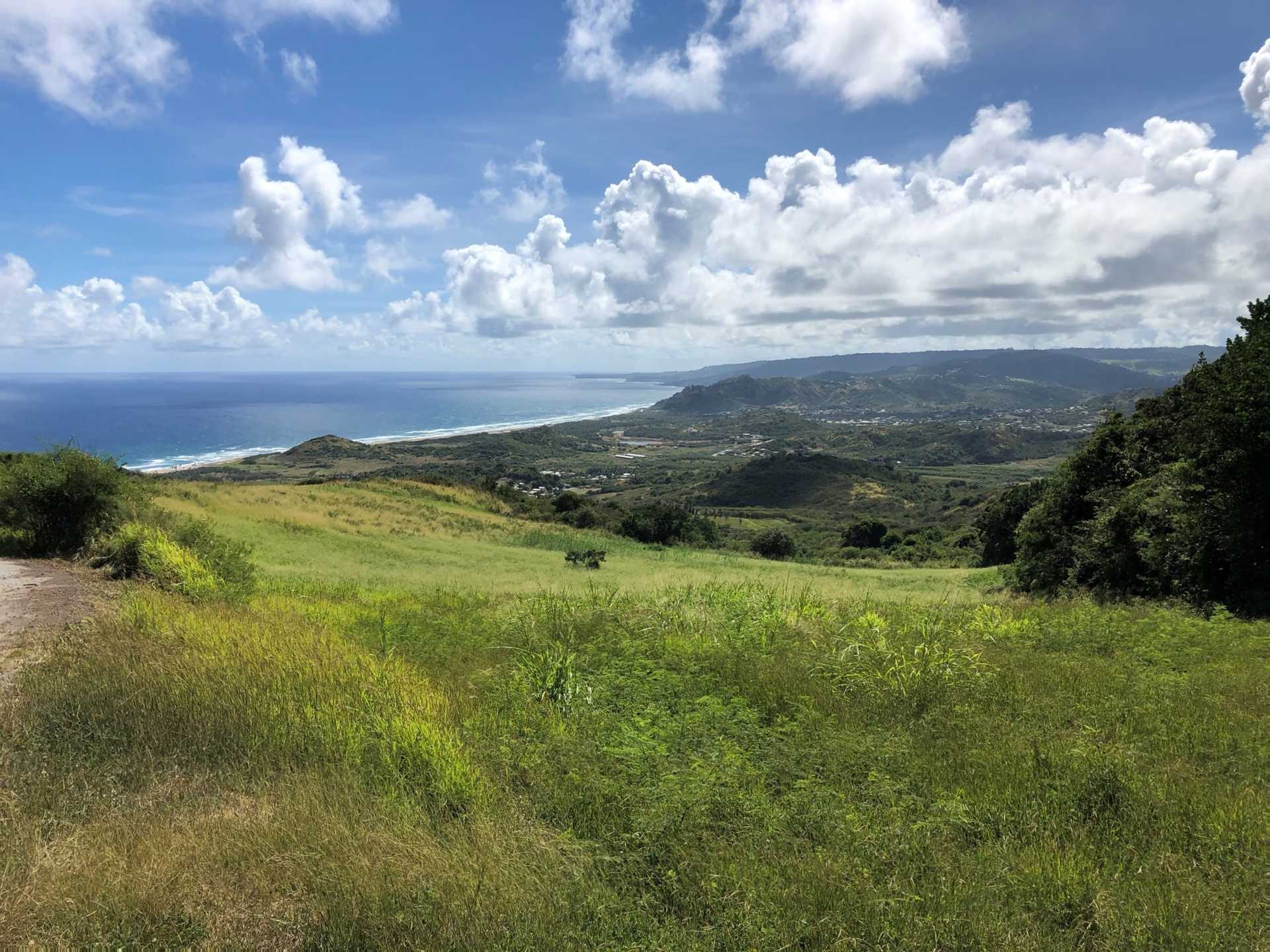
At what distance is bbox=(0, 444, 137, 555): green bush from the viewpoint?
12930mm

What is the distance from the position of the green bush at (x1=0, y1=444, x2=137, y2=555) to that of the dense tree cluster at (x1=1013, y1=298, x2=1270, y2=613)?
22680 millimetres

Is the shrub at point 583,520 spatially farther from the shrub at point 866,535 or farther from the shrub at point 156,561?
the shrub at point 156,561

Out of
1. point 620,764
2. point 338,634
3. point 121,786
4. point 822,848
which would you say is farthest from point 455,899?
point 338,634

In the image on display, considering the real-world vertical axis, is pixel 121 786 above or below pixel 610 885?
above

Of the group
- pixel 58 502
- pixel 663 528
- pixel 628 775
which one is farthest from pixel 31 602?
pixel 663 528

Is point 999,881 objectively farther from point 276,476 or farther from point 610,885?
point 276,476

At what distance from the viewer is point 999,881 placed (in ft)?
10.8

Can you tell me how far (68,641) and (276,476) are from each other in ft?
408

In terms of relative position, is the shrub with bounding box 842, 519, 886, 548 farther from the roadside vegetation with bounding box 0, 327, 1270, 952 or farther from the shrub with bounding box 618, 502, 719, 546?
the roadside vegetation with bounding box 0, 327, 1270, 952

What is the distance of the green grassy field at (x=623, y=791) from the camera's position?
9.91 feet

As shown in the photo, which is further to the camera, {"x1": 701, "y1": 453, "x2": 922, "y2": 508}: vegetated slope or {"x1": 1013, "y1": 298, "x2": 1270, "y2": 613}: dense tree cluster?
{"x1": 701, "y1": 453, "x2": 922, "y2": 508}: vegetated slope

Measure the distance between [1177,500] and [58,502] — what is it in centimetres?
2524

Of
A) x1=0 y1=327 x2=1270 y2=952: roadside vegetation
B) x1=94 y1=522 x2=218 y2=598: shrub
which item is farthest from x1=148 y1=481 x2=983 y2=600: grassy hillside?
x1=0 y1=327 x2=1270 y2=952: roadside vegetation

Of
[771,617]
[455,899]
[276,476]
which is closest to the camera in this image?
[455,899]
